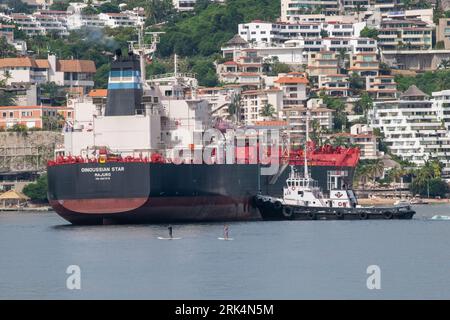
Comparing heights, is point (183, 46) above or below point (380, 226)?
above

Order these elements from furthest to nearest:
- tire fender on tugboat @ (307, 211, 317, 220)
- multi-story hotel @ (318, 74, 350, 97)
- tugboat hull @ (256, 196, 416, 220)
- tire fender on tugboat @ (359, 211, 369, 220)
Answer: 1. multi-story hotel @ (318, 74, 350, 97)
2. tire fender on tugboat @ (359, 211, 369, 220)
3. tugboat hull @ (256, 196, 416, 220)
4. tire fender on tugboat @ (307, 211, 317, 220)

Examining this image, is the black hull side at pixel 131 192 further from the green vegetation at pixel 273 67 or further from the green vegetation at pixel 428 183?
the green vegetation at pixel 273 67

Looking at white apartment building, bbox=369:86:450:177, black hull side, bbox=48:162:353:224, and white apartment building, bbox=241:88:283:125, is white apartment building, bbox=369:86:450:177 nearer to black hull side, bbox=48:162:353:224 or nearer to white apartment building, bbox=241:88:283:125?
white apartment building, bbox=241:88:283:125

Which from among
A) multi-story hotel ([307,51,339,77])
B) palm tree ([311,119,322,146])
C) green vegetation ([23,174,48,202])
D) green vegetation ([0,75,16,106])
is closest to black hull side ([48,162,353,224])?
green vegetation ([23,174,48,202])

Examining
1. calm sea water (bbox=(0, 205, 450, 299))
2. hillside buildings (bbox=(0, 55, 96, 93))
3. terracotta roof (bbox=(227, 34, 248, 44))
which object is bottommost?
calm sea water (bbox=(0, 205, 450, 299))
